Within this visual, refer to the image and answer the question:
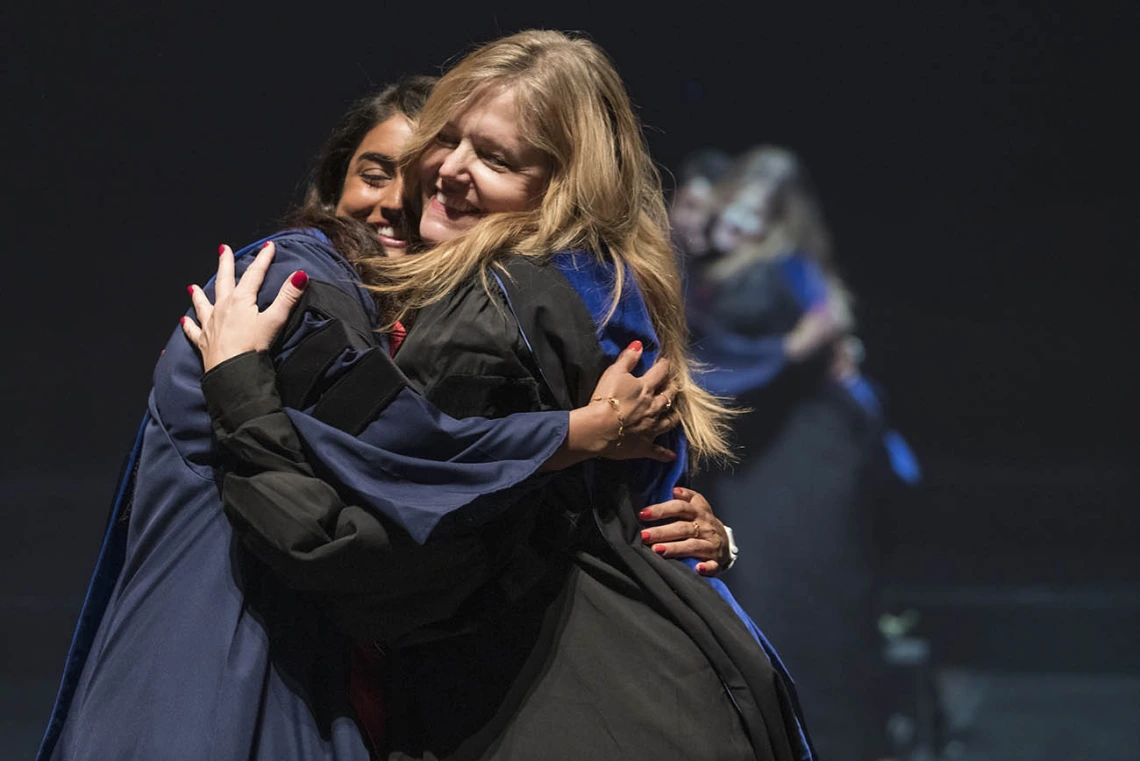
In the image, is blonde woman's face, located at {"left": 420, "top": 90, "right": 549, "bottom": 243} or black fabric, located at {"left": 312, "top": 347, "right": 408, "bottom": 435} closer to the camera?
black fabric, located at {"left": 312, "top": 347, "right": 408, "bottom": 435}

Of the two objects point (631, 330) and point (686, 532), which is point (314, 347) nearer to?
point (631, 330)

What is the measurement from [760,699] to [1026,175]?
2.23 meters

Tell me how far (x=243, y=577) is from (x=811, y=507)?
2.16m

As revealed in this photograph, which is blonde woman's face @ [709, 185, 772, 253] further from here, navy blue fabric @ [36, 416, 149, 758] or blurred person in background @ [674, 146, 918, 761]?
navy blue fabric @ [36, 416, 149, 758]

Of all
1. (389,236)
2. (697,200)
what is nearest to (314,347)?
(389,236)

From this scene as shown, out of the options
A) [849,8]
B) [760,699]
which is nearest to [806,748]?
[760,699]

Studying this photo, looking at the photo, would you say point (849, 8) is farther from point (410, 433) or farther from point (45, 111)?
point (410, 433)

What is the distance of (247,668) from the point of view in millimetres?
1315

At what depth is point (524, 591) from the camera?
4.58 ft

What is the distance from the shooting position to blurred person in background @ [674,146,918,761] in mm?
3215

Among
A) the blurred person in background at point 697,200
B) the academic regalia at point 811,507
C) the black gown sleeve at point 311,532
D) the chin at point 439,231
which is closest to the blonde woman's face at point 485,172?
the chin at point 439,231

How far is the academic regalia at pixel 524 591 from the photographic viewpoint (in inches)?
51.4

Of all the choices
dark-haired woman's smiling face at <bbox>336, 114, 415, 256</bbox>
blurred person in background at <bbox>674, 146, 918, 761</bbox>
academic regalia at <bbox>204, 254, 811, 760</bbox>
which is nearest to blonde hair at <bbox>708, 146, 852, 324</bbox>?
blurred person in background at <bbox>674, 146, 918, 761</bbox>

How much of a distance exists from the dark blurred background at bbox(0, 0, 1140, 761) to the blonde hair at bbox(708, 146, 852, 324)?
0.04 m
